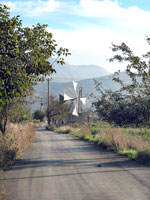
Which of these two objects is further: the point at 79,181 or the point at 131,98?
the point at 131,98

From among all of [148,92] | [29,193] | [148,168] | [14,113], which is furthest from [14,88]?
[14,113]

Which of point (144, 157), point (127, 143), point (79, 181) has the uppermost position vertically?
point (127, 143)

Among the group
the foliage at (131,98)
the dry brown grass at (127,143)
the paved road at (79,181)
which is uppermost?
the foliage at (131,98)

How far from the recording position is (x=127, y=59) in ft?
55.5

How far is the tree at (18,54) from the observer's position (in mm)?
9755

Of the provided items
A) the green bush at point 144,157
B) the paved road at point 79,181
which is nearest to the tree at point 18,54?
the paved road at point 79,181

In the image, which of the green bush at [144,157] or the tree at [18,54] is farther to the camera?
the green bush at [144,157]

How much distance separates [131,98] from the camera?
16.8 meters

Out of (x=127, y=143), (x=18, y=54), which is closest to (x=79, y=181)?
(x=18, y=54)

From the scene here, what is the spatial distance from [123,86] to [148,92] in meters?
1.46

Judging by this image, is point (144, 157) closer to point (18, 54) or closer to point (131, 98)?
point (131, 98)

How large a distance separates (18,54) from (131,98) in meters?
7.22

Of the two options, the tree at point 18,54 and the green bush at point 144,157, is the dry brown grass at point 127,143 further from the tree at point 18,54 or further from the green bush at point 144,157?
the tree at point 18,54

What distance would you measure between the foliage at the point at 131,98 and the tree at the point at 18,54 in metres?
5.32
